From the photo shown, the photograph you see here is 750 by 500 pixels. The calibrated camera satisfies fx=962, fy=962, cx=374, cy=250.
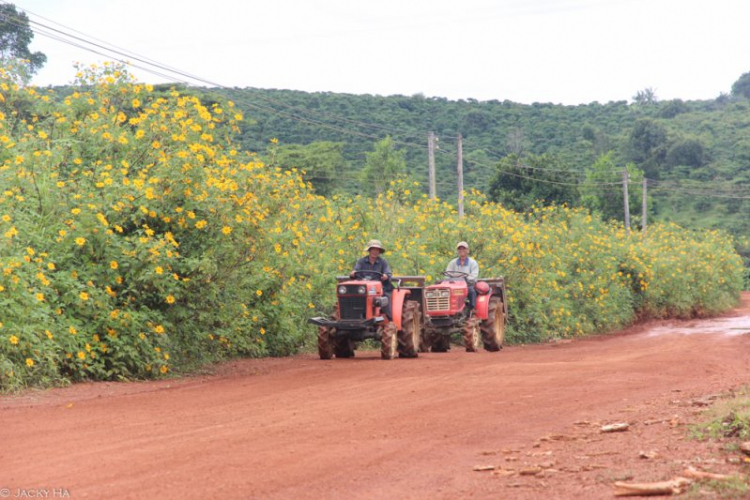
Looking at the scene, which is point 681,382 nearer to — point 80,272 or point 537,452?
point 537,452

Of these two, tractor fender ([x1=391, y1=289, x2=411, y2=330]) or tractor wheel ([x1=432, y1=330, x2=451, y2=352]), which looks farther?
tractor wheel ([x1=432, y1=330, x2=451, y2=352])

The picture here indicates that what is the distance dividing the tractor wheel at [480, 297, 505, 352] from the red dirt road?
5831 millimetres

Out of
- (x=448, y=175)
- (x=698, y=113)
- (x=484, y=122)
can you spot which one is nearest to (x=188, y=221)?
(x=448, y=175)

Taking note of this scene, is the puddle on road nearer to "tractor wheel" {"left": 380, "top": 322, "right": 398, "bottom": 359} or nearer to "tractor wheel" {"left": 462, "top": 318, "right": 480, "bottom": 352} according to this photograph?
"tractor wheel" {"left": 462, "top": 318, "right": 480, "bottom": 352}

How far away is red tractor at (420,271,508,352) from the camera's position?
19.0 metres

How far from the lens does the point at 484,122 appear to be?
288 feet

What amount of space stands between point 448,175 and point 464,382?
176 ft

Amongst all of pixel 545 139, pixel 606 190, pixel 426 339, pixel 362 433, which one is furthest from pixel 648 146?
pixel 362 433

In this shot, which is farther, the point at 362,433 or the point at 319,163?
the point at 319,163

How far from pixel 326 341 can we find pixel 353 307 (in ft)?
2.61

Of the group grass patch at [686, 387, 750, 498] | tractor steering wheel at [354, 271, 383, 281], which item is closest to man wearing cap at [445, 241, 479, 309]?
tractor steering wheel at [354, 271, 383, 281]

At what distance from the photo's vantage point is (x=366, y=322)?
634 inches

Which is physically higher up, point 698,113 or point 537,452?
point 698,113

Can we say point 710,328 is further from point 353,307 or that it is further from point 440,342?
point 353,307
